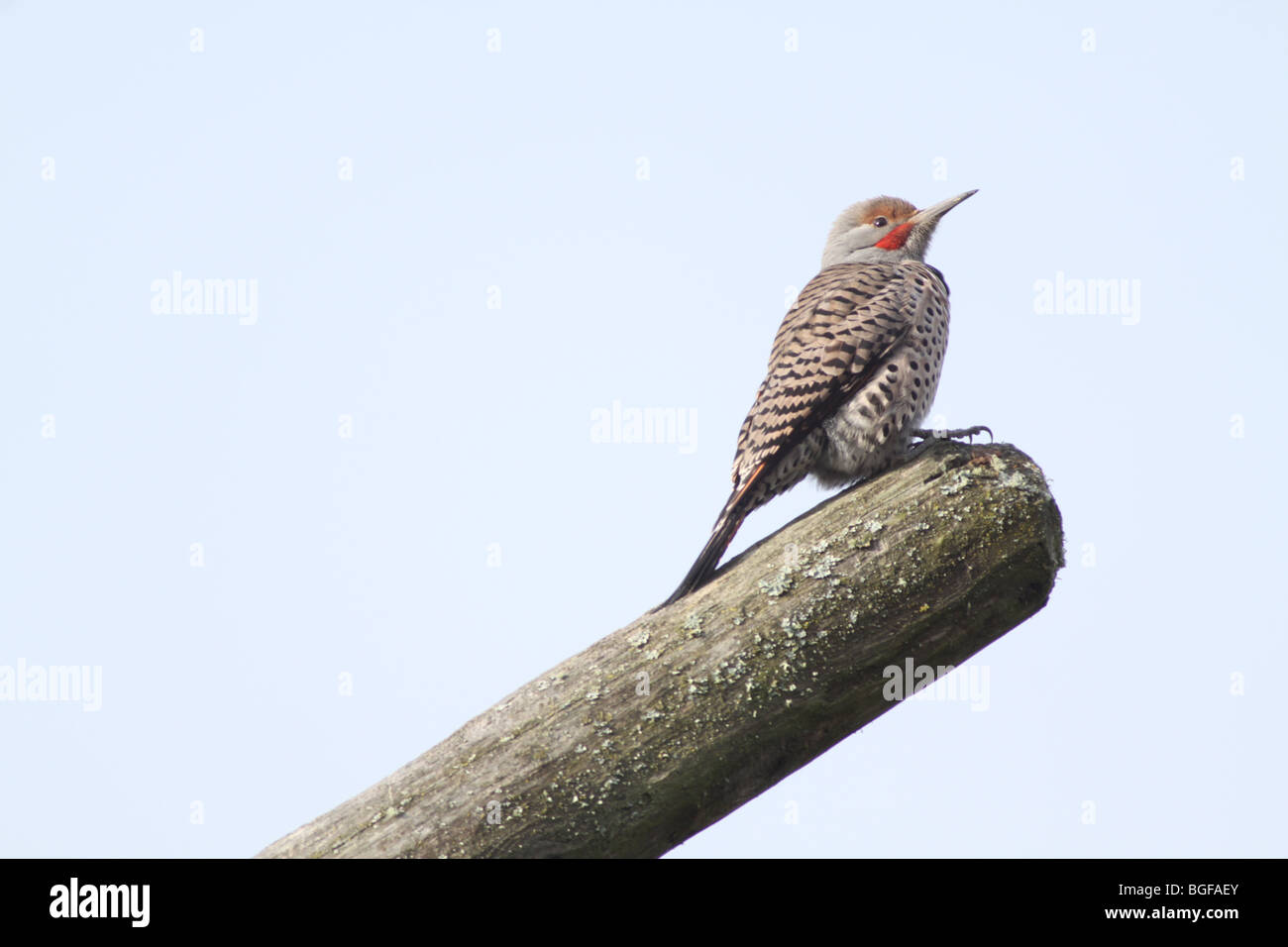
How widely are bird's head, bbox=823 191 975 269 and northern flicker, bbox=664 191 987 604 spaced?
134 cm

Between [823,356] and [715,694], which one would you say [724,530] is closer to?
[823,356]

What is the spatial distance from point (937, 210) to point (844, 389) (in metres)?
2.72

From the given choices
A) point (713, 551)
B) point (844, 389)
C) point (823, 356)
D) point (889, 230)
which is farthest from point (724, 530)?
point (889, 230)

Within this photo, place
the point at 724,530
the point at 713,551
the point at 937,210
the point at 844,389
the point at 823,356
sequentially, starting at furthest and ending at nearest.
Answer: the point at 937,210
the point at 823,356
the point at 844,389
the point at 724,530
the point at 713,551

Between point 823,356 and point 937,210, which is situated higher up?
point 937,210

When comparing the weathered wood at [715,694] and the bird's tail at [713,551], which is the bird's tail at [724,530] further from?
the weathered wood at [715,694]

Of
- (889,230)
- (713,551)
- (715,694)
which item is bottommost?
(715,694)

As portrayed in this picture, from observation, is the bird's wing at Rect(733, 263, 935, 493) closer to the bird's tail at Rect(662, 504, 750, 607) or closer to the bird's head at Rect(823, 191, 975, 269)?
the bird's tail at Rect(662, 504, 750, 607)

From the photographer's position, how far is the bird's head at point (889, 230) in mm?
8188

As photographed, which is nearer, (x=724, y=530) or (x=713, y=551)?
(x=713, y=551)

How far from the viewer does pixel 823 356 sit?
6207mm

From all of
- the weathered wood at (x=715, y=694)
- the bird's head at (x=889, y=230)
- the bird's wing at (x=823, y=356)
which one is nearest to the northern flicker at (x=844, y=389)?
the bird's wing at (x=823, y=356)
